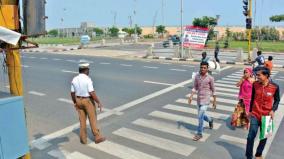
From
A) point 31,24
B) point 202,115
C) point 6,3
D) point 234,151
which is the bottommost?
point 234,151

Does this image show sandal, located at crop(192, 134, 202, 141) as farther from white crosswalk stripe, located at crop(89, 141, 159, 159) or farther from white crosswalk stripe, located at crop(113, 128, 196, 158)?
white crosswalk stripe, located at crop(89, 141, 159, 159)

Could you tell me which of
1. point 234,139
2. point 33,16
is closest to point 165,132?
point 234,139

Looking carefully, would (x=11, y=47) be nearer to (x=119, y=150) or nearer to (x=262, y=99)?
(x=119, y=150)

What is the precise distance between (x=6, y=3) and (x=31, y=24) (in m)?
0.52

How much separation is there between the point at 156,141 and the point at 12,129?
3.48 m

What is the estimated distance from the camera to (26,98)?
11.5 metres

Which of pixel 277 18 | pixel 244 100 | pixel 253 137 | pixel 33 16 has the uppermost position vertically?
pixel 277 18

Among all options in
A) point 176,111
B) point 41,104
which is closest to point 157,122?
point 176,111

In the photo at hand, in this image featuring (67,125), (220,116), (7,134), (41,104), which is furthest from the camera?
(41,104)

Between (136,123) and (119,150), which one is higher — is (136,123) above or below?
above

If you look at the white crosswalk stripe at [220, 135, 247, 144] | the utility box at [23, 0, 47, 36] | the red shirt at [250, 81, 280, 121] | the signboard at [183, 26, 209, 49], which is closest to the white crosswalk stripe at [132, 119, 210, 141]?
the white crosswalk stripe at [220, 135, 247, 144]

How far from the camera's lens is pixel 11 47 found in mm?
4207

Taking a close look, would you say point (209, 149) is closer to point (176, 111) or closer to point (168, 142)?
point (168, 142)

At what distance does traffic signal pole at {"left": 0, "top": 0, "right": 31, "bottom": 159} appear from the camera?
4.03 m
